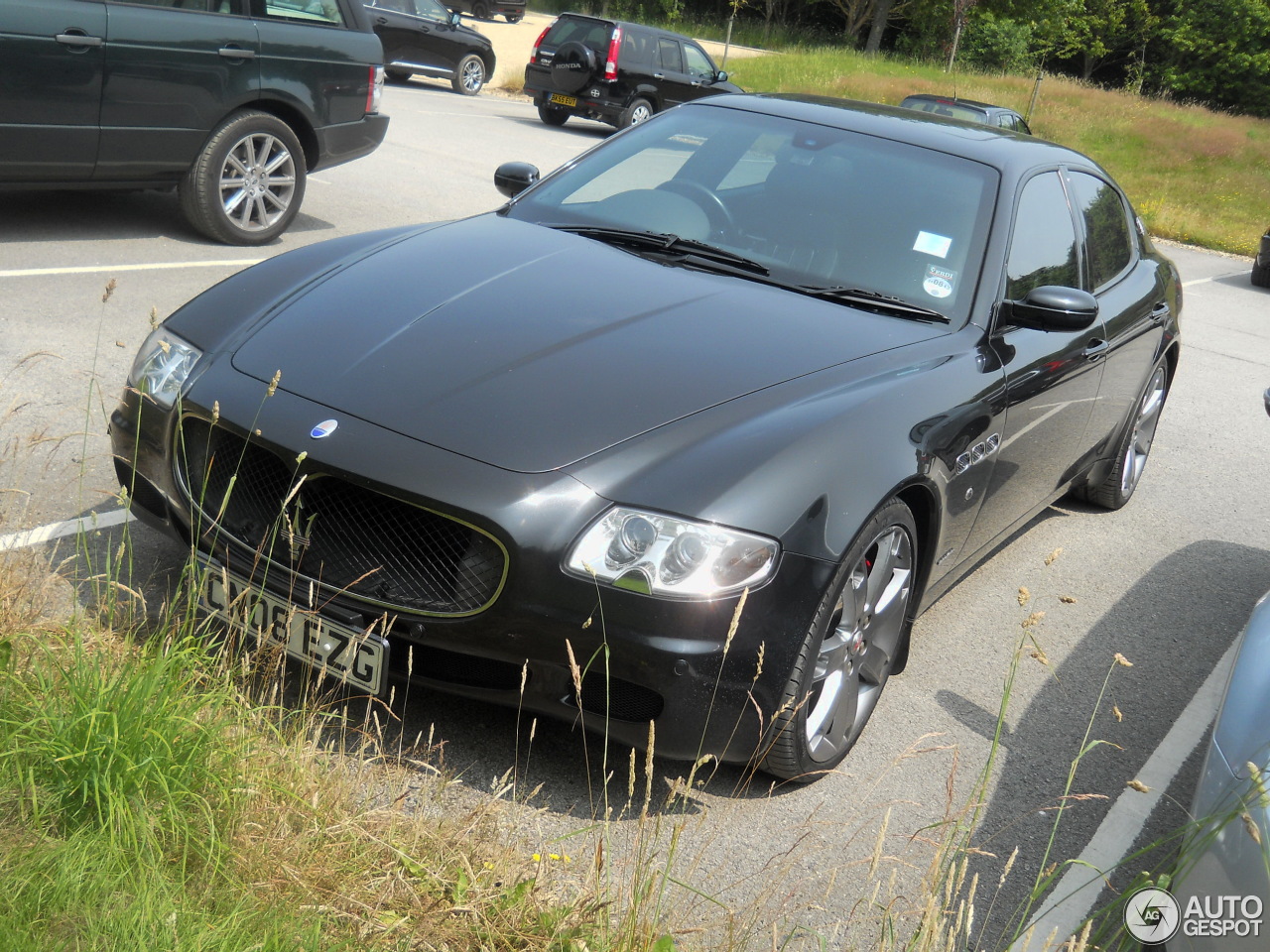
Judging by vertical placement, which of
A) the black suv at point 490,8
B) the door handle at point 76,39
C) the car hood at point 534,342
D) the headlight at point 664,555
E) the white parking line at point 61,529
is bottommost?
the white parking line at point 61,529

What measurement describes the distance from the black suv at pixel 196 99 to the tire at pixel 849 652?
18.0ft

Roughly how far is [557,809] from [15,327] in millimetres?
4147

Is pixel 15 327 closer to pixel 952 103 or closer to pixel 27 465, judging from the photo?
pixel 27 465

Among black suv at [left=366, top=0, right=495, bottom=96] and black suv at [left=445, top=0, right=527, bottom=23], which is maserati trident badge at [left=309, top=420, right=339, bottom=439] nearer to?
black suv at [left=366, top=0, right=495, bottom=96]

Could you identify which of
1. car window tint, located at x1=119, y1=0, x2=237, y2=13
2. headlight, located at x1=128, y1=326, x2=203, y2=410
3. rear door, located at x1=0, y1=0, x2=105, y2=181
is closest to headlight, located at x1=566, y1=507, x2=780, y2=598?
headlight, located at x1=128, y1=326, x2=203, y2=410

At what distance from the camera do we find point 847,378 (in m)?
3.33

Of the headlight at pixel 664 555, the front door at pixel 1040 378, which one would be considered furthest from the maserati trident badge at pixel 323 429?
the front door at pixel 1040 378

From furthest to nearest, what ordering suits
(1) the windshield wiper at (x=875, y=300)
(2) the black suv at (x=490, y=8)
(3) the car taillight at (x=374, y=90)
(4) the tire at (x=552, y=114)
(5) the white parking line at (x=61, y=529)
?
(2) the black suv at (x=490, y=8) < (4) the tire at (x=552, y=114) < (3) the car taillight at (x=374, y=90) < (1) the windshield wiper at (x=875, y=300) < (5) the white parking line at (x=61, y=529)

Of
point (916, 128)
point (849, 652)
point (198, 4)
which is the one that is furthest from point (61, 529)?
point (198, 4)

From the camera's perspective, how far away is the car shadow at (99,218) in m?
7.57

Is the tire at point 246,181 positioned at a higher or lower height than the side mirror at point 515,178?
lower

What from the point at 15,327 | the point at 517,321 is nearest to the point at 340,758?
the point at 517,321

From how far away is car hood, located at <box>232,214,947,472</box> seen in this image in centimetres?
296

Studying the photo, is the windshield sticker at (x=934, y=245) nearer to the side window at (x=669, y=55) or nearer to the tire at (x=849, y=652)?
the tire at (x=849, y=652)
